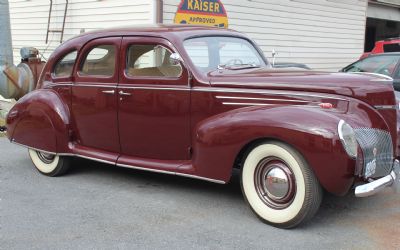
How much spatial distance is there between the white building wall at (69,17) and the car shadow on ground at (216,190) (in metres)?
3.71

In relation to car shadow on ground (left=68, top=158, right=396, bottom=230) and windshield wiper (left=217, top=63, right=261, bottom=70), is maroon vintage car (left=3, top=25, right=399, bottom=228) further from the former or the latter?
car shadow on ground (left=68, top=158, right=396, bottom=230)

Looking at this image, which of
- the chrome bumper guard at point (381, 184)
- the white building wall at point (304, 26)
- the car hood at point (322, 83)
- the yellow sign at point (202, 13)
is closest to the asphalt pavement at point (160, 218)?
the chrome bumper guard at point (381, 184)

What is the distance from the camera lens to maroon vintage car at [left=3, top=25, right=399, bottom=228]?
11.8 feet

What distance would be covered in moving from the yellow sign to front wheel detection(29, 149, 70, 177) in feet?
13.9

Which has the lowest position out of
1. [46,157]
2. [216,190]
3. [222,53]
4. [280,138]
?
[216,190]

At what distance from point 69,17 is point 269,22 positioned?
4.55 m

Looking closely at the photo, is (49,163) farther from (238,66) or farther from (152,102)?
(238,66)

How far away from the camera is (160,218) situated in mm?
4051

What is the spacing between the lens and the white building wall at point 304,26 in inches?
408

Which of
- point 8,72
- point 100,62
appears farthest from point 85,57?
point 8,72

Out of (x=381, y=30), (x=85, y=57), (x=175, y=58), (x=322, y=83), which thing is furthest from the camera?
(x=381, y=30)

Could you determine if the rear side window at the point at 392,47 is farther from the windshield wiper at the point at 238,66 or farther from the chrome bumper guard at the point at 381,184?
the chrome bumper guard at the point at 381,184

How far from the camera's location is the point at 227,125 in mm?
3984

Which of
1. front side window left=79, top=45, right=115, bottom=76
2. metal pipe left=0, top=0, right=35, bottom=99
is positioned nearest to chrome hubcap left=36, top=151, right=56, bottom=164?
front side window left=79, top=45, right=115, bottom=76
